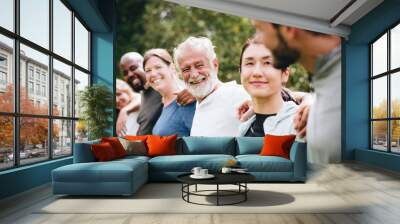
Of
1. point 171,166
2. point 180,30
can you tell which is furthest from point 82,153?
point 180,30

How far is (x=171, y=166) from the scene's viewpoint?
5965mm

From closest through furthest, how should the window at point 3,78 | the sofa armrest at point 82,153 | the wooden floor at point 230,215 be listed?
the wooden floor at point 230,215 → the window at point 3,78 → the sofa armrest at point 82,153

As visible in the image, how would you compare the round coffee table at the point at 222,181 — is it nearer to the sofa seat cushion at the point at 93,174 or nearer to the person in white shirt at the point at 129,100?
the sofa seat cushion at the point at 93,174

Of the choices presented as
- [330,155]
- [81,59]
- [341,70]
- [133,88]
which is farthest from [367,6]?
[81,59]

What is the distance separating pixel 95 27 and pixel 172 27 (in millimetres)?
1702

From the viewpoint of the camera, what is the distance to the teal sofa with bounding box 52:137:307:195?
4844mm

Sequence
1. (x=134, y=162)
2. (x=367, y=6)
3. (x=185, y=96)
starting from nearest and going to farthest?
(x=134, y=162)
(x=367, y=6)
(x=185, y=96)

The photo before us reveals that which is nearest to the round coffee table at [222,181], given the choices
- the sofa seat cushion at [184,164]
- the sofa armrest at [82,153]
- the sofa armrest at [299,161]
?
the sofa seat cushion at [184,164]

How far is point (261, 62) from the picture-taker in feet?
28.8

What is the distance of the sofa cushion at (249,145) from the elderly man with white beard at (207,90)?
165 cm

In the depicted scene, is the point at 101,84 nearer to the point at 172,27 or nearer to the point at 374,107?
the point at 172,27

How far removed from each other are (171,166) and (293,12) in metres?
4.59

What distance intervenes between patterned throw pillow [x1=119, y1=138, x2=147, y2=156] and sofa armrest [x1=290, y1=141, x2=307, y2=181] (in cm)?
249

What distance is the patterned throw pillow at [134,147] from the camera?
6.58m
